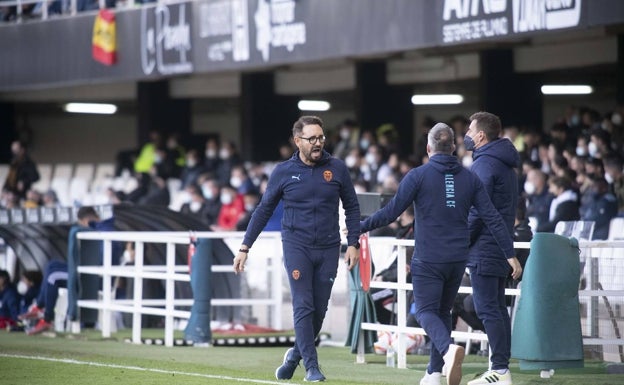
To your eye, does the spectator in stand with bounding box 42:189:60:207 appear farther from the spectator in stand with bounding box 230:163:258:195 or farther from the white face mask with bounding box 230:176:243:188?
the white face mask with bounding box 230:176:243:188

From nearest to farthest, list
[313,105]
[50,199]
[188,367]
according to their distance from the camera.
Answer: [188,367], [50,199], [313,105]

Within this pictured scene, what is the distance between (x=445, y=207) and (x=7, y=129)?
26.6 metres

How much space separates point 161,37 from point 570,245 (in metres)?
16.8

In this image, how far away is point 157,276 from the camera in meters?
15.1

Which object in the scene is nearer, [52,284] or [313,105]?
[52,284]

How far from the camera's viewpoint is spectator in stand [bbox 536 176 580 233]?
58.0 feet

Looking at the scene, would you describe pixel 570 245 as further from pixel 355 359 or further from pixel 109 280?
pixel 109 280

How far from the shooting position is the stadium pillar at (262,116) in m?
31.1

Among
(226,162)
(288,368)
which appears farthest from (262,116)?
(288,368)

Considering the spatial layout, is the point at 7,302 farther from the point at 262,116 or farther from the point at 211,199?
the point at 262,116

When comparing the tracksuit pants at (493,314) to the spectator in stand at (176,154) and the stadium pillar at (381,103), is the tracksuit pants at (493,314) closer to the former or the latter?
the stadium pillar at (381,103)

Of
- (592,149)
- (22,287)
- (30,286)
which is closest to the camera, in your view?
(30,286)

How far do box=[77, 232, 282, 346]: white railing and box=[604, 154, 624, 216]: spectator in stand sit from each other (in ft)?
14.3

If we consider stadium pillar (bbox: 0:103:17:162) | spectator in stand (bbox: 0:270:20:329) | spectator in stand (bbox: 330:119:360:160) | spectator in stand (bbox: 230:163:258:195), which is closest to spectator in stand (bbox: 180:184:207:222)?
spectator in stand (bbox: 230:163:258:195)
